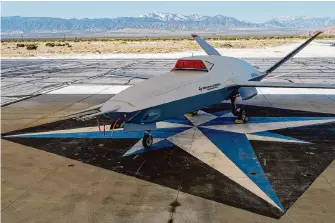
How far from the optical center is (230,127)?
15188mm

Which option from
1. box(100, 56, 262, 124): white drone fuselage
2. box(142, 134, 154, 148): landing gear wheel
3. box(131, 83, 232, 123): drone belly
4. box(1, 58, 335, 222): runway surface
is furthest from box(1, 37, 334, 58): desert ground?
box(142, 134, 154, 148): landing gear wheel

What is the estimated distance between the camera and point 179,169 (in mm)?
10812

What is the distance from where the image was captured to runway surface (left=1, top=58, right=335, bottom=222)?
833cm

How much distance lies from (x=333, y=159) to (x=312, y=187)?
2.55 meters

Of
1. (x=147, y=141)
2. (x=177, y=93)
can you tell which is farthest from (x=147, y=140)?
(x=177, y=93)

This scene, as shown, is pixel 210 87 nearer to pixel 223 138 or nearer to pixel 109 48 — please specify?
pixel 223 138

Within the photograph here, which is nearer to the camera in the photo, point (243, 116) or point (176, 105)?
point (176, 105)

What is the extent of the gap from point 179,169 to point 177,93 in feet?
9.88

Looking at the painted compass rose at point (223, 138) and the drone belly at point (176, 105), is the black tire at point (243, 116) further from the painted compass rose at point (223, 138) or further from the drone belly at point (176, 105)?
the drone belly at point (176, 105)

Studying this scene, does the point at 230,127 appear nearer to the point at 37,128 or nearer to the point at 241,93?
the point at 241,93

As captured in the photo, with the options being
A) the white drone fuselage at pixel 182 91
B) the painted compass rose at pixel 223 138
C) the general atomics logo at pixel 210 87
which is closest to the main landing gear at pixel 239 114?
the painted compass rose at pixel 223 138

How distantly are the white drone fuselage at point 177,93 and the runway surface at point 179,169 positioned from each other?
107 cm

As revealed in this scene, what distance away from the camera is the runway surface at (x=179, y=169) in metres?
8.33

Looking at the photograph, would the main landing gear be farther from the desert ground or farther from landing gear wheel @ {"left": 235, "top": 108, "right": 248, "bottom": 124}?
the desert ground
